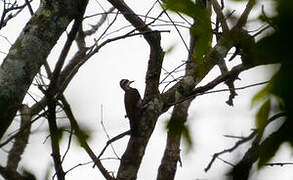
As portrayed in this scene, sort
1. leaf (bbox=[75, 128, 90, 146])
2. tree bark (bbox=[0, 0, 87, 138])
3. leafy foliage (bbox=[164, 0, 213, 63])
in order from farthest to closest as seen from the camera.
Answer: tree bark (bbox=[0, 0, 87, 138]), leaf (bbox=[75, 128, 90, 146]), leafy foliage (bbox=[164, 0, 213, 63])

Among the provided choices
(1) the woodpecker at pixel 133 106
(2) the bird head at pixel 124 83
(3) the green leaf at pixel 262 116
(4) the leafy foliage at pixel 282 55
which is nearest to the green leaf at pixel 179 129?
(3) the green leaf at pixel 262 116

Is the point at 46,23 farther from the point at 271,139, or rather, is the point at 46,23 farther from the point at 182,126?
the point at 271,139

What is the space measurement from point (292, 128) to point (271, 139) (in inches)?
3.4

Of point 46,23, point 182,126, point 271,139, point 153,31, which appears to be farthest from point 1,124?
point 153,31

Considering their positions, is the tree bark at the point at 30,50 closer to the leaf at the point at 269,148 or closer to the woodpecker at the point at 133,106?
the woodpecker at the point at 133,106

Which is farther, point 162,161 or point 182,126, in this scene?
point 162,161

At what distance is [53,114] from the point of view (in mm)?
1777

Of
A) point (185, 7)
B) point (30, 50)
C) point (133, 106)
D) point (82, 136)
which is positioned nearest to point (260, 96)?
point (185, 7)

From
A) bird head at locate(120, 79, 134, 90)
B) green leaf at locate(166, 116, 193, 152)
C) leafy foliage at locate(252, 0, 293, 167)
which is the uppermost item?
bird head at locate(120, 79, 134, 90)

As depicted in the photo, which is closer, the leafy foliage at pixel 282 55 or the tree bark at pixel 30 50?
the leafy foliage at pixel 282 55

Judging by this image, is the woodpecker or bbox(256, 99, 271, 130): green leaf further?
the woodpecker

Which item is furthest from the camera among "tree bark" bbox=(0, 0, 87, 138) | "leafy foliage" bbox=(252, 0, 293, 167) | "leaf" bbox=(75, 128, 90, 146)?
"tree bark" bbox=(0, 0, 87, 138)

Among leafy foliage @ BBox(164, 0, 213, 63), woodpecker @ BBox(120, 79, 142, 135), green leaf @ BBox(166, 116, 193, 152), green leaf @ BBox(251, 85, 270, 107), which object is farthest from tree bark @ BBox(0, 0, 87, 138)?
green leaf @ BBox(251, 85, 270, 107)

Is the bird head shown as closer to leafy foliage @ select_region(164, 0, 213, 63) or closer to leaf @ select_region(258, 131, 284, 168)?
leafy foliage @ select_region(164, 0, 213, 63)
